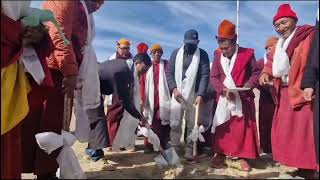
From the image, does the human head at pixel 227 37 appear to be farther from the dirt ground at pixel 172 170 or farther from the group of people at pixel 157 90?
the dirt ground at pixel 172 170

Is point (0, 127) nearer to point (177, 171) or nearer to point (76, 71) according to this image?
point (76, 71)

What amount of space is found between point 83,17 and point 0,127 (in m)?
1.54

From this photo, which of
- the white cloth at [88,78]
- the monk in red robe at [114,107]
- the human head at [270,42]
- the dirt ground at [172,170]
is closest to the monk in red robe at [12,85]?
the white cloth at [88,78]

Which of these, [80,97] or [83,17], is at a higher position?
[83,17]

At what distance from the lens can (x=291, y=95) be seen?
4.65 meters

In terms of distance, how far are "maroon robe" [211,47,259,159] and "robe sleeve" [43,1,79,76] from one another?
2.28m

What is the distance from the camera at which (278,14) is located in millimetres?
5090

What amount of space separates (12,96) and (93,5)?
5.37 feet

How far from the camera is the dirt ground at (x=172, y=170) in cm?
491

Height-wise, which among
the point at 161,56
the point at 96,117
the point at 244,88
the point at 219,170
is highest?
the point at 161,56

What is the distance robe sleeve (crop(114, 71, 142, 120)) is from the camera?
5688mm

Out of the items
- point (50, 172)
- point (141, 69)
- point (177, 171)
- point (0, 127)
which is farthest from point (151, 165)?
point (0, 127)

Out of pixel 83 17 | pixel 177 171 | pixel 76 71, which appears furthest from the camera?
pixel 177 171

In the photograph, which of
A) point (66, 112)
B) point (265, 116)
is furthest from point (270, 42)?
point (66, 112)
